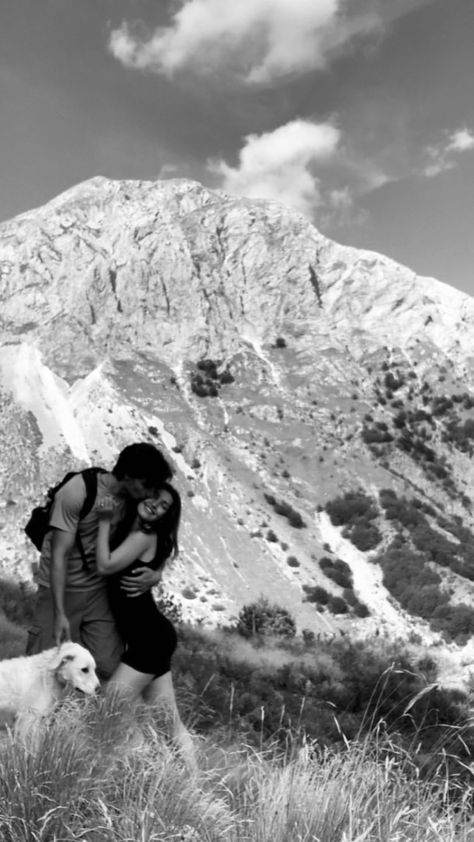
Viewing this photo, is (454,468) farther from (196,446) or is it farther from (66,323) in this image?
(66,323)

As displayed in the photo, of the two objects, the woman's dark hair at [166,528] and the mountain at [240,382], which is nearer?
the woman's dark hair at [166,528]

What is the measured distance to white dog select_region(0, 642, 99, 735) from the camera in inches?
153

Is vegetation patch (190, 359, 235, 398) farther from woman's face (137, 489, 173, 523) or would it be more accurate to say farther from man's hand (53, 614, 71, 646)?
man's hand (53, 614, 71, 646)

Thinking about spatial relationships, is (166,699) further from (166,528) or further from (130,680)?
(166,528)

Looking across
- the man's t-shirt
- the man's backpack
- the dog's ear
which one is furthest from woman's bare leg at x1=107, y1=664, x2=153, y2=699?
the man's backpack

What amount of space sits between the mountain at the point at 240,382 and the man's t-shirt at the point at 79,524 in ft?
113

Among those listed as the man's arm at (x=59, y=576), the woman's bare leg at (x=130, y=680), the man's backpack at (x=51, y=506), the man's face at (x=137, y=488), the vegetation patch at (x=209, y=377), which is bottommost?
the woman's bare leg at (x=130, y=680)

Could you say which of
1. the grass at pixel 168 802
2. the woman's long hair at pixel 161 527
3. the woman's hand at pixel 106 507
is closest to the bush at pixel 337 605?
the woman's long hair at pixel 161 527

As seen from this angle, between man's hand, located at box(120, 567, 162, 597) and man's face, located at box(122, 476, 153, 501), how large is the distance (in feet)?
1.63

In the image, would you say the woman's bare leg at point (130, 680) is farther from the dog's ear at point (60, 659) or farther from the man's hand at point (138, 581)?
the man's hand at point (138, 581)

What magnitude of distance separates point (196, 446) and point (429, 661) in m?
41.8

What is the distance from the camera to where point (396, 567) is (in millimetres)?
49688

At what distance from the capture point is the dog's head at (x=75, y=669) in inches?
152

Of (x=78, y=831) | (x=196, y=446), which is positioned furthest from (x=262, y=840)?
(x=196, y=446)
